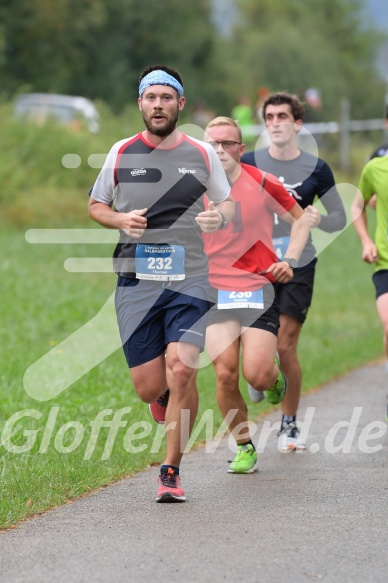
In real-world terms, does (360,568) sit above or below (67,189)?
below

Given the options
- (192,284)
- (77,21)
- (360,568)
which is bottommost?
(360,568)

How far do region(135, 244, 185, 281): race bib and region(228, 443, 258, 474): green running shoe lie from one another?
145 centimetres

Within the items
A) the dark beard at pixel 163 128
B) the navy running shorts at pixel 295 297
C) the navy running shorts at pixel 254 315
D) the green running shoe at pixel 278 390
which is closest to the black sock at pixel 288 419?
the green running shoe at pixel 278 390

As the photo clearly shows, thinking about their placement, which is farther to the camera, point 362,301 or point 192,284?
point 362,301

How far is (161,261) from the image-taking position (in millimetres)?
7375

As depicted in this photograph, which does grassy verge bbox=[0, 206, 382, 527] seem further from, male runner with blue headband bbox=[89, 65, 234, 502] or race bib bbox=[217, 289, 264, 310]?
race bib bbox=[217, 289, 264, 310]

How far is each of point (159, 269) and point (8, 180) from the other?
16.1m

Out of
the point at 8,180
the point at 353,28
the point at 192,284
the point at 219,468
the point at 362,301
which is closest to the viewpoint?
the point at 192,284

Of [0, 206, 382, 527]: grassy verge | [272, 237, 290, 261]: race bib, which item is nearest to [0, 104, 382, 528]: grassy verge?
[0, 206, 382, 527]: grassy verge

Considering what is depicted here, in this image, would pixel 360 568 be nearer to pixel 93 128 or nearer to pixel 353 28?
pixel 93 128

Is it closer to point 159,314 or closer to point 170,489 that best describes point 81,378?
point 159,314

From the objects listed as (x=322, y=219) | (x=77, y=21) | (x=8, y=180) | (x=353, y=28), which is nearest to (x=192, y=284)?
(x=322, y=219)

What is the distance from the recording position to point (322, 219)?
30.9 ft

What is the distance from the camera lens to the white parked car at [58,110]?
2595 cm
